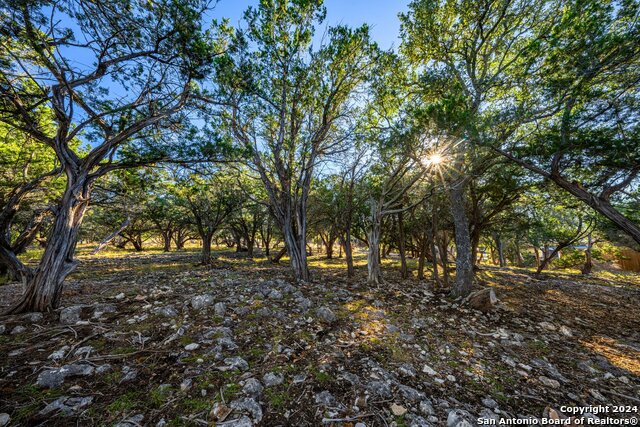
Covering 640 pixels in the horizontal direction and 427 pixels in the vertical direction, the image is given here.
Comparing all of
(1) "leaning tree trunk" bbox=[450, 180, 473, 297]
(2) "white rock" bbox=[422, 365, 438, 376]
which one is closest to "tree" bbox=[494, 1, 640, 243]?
(1) "leaning tree trunk" bbox=[450, 180, 473, 297]

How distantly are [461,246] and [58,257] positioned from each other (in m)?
10.9

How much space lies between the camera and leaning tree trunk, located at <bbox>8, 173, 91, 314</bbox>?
175 inches

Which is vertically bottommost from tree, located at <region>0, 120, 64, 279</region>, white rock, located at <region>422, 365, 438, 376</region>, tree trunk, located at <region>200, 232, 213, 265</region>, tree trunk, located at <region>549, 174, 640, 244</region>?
white rock, located at <region>422, 365, 438, 376</region>

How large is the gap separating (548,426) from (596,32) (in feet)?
27.6

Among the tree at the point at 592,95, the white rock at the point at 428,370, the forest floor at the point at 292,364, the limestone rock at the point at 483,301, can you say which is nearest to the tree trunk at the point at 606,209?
the tree at the point at 592,95

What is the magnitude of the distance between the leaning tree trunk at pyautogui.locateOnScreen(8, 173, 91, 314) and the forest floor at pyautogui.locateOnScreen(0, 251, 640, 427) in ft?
1.22

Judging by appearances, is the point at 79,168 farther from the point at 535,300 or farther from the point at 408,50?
the point at 535,300

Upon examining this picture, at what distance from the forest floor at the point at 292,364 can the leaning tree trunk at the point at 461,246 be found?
1304 millimetres

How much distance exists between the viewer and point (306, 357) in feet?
11.2

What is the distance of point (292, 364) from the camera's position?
3193 mm

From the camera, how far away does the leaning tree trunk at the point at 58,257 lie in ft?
14.6

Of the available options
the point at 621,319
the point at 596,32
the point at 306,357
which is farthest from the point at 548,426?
the point at 596,32

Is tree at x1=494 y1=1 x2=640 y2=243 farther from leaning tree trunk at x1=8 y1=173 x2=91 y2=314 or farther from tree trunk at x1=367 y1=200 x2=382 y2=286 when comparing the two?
leaning tree trunk at x1=8 y1=173 x2=91 y2=314

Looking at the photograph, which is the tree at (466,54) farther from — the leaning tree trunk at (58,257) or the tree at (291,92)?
the leaning tree trunk at (58,257)
